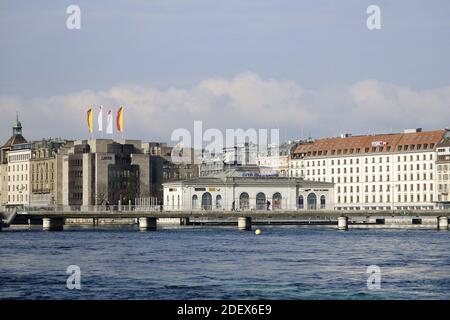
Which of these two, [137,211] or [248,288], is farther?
[137,211]

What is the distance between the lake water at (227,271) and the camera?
6219 centimetres

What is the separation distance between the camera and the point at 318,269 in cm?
7800

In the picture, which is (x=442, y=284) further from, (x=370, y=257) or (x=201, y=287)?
(x=370, y=257)

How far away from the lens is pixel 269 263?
85125 millimetres

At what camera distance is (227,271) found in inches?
3041

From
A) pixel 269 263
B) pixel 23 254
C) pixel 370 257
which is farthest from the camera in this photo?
pixel 23 254

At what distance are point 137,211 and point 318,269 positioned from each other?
10412 cm

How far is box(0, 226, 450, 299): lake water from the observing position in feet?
204

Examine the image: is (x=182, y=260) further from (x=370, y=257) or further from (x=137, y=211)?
(x=137, y=211)
